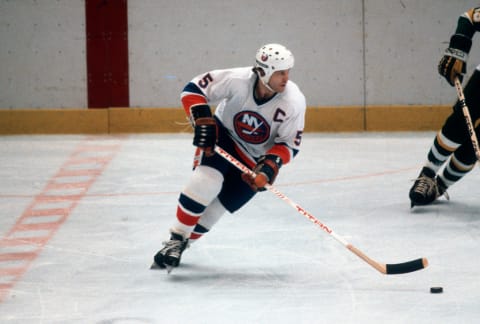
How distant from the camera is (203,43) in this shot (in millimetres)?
8594

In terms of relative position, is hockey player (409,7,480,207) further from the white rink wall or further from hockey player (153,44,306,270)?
the white rink wall

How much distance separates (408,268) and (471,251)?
76 cm

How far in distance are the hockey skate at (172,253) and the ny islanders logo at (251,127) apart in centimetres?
54

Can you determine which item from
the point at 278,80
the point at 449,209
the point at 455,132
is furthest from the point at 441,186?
the point at 278,80

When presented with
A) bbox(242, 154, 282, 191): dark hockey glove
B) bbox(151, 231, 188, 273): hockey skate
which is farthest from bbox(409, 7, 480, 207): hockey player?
bbox(151, 231, 188, 273): hockey skate

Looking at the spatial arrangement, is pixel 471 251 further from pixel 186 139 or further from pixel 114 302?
pixel 186 139

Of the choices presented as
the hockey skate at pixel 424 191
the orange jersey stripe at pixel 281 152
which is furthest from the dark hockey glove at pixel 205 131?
the hockey skate at pixel 424 191

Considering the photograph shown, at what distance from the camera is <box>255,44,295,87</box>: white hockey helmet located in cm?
400

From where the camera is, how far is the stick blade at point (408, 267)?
385 centimetres

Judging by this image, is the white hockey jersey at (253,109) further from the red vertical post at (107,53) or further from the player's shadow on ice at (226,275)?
the red vertical post at (107,53)

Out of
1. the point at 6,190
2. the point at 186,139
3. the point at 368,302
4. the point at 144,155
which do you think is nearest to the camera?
the point at 368,302

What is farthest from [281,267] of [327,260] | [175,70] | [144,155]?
[175,70]

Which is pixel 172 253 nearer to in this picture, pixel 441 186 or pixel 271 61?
pixel 271 61

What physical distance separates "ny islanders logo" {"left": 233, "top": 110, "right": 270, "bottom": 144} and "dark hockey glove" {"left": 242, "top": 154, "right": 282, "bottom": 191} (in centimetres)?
16
